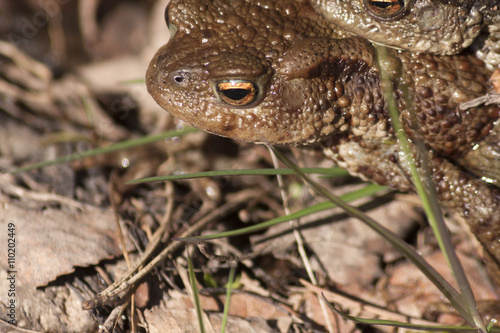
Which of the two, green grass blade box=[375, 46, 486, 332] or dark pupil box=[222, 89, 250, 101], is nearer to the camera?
green grass blade box=[375, 46, 486, 332]

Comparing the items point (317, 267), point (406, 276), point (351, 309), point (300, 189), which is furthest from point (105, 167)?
point (406, 276)

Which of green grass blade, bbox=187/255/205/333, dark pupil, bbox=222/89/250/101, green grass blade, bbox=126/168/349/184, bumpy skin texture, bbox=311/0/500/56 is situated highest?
bumpy skin texture, bbox=311/0/500/56

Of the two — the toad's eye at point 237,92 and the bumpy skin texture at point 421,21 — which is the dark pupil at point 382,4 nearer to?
the bumpy skin texture at point 421,21

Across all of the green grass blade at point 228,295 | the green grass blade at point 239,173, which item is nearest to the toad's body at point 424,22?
the green grass blade at point 239,173

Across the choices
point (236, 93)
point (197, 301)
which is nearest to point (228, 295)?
point (197, 301)

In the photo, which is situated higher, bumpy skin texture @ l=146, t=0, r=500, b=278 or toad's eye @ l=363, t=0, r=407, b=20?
toad's eye @ l=363, t=0, r=407, b=20

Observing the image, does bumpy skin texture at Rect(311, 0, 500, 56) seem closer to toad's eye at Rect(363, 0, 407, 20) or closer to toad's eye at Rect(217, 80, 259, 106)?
toad's eye at Rect(363, 0, 407, 20)

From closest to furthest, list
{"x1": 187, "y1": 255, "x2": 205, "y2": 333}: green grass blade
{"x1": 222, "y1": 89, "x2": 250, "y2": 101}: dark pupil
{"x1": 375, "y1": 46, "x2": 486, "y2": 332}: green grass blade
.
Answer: {"x1": 375, "y1": 46, "x2": 486, "y2": 332}: green grass blade < {"x1": 187, "y1": 255, "x2": 205, "y2": 333}: green grass blade < {"x1": 222, "y1": 89, "x2": 250, "y2": 101}: dark pupil

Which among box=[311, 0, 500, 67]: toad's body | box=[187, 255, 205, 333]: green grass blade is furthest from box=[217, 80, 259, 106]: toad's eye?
box=[187, 255, 205, 333]: green grass blade
